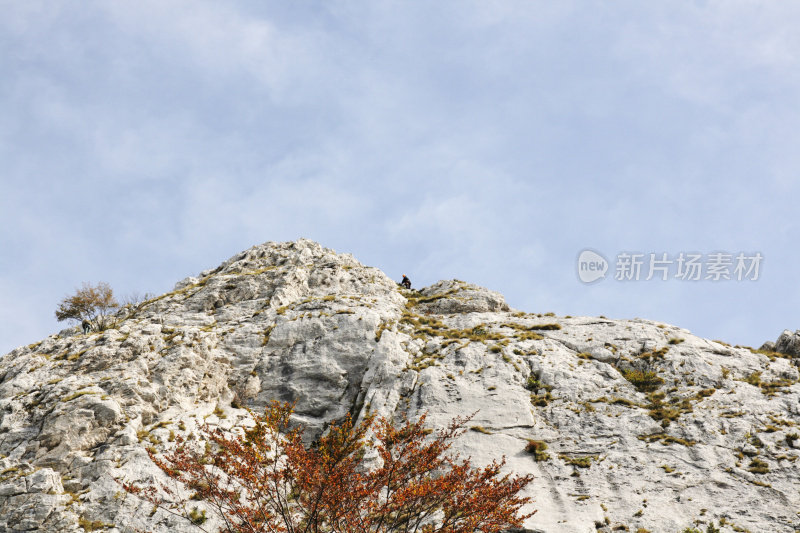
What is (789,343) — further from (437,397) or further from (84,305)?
(84,305)

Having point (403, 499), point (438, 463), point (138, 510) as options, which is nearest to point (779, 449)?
point (438, 463)

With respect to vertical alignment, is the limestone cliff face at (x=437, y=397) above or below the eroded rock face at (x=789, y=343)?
below

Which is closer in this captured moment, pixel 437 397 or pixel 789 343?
pixel 437 397

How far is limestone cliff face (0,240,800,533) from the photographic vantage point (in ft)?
82.7

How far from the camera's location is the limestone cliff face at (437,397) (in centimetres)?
2521

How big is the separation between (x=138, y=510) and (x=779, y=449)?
30792 mm

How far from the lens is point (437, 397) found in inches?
1320

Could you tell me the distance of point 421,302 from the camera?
50.1 m

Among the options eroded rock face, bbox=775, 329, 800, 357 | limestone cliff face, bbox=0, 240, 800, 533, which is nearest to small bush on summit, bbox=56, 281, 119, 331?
limestone cliff face, bbox=0, 240, 800, 533

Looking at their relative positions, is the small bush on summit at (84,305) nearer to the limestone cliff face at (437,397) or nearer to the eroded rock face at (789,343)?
the limestone cliff face at (437,397)

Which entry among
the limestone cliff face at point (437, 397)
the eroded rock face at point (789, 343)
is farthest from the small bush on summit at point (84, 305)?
the eroded rock face at point (789, 343)

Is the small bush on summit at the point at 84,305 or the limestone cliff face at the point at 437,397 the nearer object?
the limestone cliff face at the point at 437,397

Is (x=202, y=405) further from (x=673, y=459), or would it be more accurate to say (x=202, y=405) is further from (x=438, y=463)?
(x=673, y=459)

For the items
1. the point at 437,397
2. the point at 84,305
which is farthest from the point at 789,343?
the point at 84,305
